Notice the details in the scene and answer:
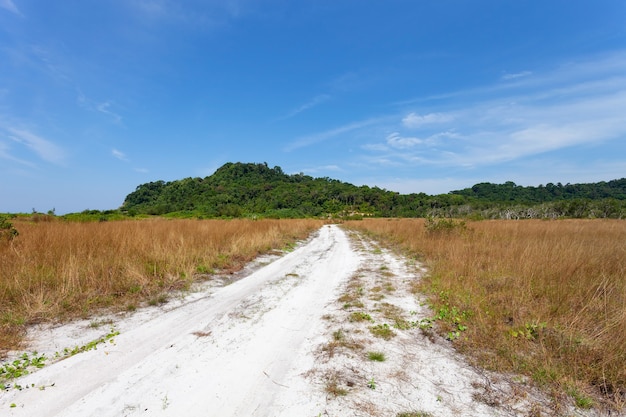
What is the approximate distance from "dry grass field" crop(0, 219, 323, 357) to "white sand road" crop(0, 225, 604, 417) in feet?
2.13

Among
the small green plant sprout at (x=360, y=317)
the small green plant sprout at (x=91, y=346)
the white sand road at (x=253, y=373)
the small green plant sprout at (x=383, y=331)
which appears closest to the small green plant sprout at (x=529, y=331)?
the white sand road at (x=253, y=373)

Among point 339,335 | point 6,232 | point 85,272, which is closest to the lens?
point 339,335

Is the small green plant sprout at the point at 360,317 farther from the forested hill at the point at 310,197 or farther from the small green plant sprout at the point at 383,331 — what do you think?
the forested hill at the point at 310,197

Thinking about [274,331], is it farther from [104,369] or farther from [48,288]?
[48,288]

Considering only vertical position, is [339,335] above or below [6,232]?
below

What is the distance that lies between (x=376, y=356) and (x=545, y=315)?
2.87 metres

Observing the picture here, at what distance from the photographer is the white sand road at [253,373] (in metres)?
2.38

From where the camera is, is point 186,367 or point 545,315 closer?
point 186,367

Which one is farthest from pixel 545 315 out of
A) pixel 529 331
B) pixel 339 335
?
pixel 339 335

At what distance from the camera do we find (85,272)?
557cm

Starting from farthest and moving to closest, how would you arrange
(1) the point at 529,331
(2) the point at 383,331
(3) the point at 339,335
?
(2) the point at 383,331 < (3) the point at 339,335 < (1) the point at 529,331


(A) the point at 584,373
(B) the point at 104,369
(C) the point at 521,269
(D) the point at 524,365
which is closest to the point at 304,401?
(B) the point at 104,369

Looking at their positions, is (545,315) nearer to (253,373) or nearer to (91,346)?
(253,373)

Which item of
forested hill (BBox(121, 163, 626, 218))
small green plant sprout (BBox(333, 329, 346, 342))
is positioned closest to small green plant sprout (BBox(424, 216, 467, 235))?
small green plant sprout (BBox(333, 329, 346, 342))
